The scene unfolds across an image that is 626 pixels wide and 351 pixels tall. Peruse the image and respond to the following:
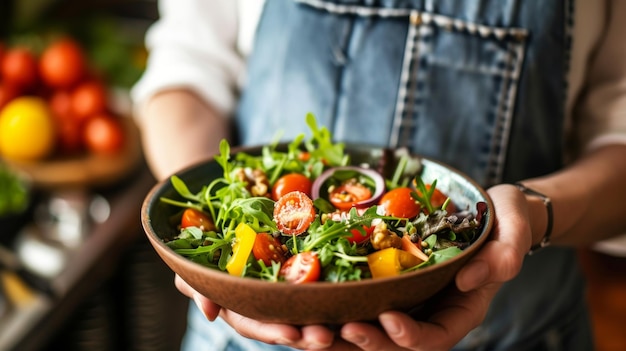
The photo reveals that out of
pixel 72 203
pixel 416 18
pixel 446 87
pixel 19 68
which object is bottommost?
pixel 72 203

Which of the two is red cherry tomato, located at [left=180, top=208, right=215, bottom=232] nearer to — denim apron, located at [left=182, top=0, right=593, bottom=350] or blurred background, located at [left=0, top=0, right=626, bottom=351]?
denim apron, located at [left=182, top=0, right=593, bottom=350]

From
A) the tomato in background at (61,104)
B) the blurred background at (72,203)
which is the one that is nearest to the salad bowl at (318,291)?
the blurred background at (72,203)

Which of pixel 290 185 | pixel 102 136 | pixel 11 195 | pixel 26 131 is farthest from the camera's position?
pixel 102 136

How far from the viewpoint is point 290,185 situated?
0.88 m

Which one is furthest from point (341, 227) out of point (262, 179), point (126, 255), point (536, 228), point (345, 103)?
point (126, 255)

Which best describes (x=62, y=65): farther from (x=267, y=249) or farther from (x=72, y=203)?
(x=267, y=249)

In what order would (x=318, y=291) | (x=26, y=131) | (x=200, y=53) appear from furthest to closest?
1. (x=26, y=131)
2. (x=200, y=53)
3. (x=318, y=291)

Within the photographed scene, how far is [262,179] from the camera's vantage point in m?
0.91

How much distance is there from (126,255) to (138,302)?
139 mm

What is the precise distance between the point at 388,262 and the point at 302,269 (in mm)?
96

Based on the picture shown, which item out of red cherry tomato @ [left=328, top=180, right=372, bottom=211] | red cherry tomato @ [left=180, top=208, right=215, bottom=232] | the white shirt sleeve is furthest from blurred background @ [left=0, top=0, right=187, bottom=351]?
red cherry tomato @ [left=328, top=180, right=372, bottom=211]

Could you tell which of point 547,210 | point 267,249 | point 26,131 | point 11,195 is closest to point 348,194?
point 267,249

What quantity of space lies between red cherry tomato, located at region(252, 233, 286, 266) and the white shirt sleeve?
61 centimetres

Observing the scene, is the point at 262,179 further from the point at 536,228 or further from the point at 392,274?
the point at 536,228
